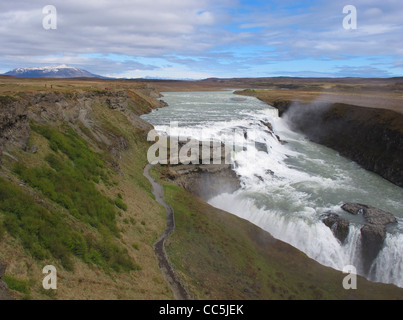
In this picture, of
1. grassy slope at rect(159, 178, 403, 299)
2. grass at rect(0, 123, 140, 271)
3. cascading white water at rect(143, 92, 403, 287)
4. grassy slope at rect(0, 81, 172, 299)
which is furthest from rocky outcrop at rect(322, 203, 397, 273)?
grass at rect(0, 123, 140, 271)

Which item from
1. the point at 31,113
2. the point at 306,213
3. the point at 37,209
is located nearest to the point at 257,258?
the point at 306,213

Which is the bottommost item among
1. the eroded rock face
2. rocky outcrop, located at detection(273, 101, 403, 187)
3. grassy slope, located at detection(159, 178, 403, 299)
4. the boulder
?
grassy slope, located at detection(159, 178, 403, 299)

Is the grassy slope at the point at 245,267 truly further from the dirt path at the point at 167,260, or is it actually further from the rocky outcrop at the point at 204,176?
the rocky outcrop at the point at 204,176

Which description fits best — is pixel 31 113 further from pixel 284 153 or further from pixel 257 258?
pixel 284 153

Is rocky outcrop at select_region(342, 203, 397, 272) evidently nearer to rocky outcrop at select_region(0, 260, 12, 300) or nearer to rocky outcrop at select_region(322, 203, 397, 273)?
rocky outcrop at select_region(322, 203, 397, 273)

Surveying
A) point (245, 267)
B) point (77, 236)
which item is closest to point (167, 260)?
point (245, 267)

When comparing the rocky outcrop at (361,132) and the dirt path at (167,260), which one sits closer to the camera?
the dirt path at (167,260)

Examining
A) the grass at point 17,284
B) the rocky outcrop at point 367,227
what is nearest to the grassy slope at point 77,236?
the grass at point 17,284
